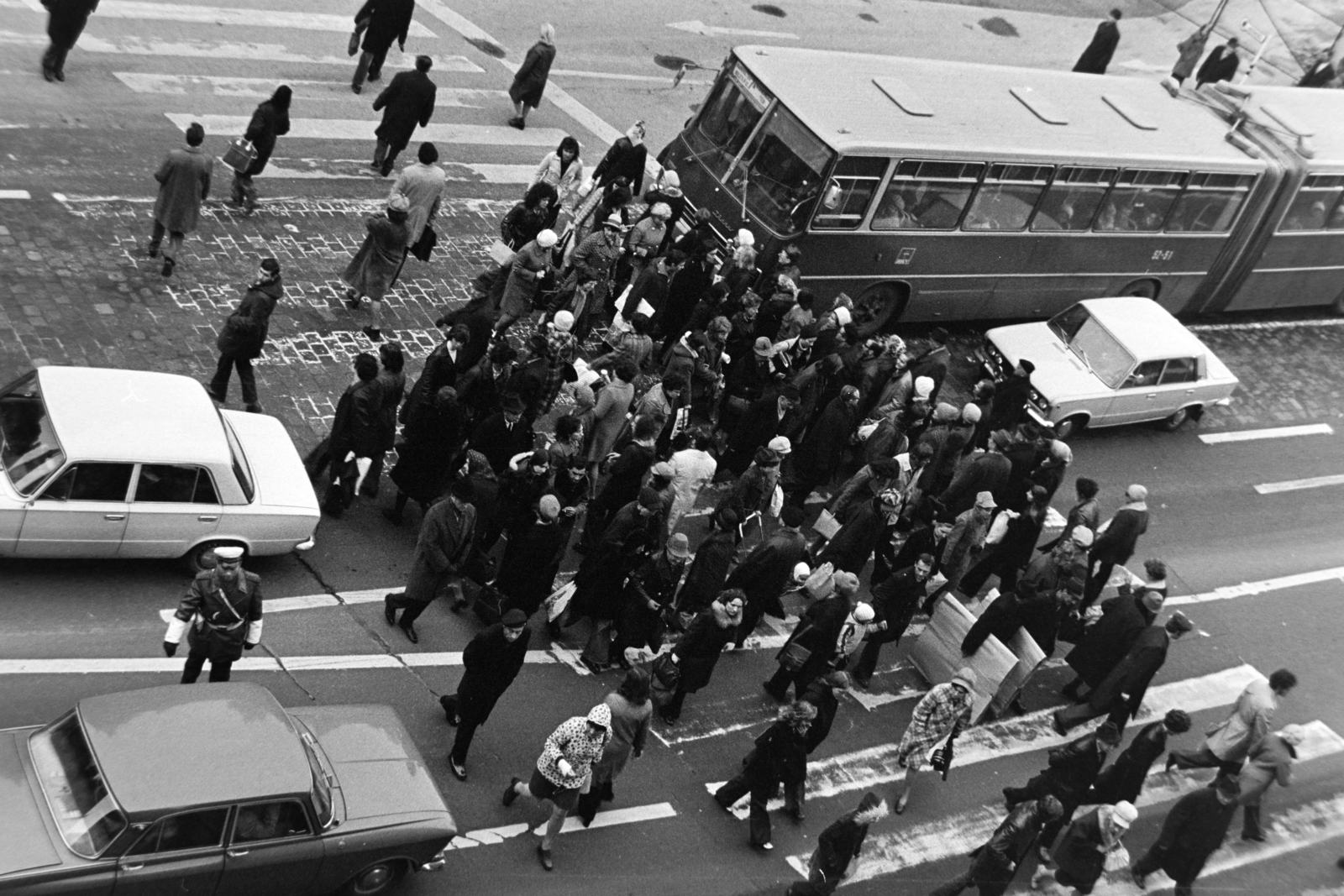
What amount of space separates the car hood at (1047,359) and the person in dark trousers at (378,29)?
9245 mm

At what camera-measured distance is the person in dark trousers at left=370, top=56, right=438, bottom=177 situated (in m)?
17.9

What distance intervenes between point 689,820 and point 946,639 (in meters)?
3.45

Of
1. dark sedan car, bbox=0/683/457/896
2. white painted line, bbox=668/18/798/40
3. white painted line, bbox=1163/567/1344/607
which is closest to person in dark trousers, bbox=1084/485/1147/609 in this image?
white painted line, bbox=1163/567/1344/607

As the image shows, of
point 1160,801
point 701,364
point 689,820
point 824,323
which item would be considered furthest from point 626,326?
point 1160,801

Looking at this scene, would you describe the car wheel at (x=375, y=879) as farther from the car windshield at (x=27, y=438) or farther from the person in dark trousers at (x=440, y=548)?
the car windshield at (x=27, y=438)

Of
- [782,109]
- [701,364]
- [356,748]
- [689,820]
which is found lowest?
[689,820]

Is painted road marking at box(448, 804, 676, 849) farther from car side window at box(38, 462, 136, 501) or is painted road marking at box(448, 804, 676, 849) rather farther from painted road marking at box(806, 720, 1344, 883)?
car side window at box(38, 462, 136, 501)

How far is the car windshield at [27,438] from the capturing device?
10.6m

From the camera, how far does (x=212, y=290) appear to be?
1542 cm

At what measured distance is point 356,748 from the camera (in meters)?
9.69

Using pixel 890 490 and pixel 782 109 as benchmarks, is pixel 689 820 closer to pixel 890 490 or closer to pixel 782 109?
pixel 890 490

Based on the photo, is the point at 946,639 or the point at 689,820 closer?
the point at 689,820

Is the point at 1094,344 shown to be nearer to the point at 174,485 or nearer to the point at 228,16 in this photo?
the point at 174,485

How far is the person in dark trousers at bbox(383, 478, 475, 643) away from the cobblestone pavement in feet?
8.98
